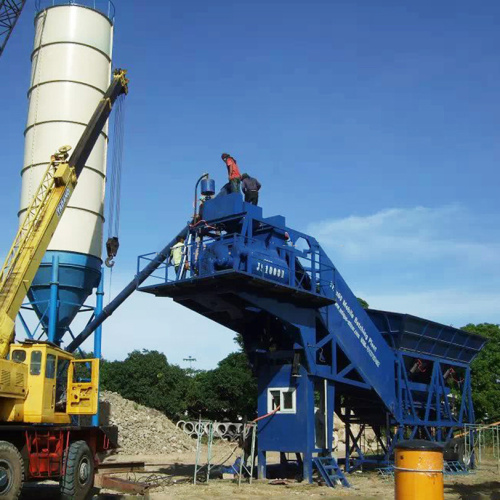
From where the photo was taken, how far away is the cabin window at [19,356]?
13586 millimetres

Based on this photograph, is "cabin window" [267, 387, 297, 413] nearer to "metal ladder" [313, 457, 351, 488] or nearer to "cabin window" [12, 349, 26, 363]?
"metal ladder" [313, 457, 351, 488]

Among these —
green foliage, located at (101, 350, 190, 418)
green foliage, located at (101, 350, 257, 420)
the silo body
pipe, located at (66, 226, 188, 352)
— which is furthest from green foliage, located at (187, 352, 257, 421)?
the silo body

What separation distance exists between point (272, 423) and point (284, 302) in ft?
11.0

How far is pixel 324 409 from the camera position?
59.1 ft

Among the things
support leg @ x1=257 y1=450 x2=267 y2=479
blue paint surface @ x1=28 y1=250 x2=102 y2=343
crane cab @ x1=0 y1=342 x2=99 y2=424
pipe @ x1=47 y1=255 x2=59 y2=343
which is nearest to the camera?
crane cab @ x1=0 y1=342 x2=99 y2=424

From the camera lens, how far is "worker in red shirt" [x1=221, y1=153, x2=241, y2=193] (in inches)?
674

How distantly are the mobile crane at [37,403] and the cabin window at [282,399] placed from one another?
14.2ft

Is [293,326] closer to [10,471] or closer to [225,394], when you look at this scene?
[10,471]

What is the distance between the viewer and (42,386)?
13.6 m

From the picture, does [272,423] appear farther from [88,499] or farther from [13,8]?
[13,8]

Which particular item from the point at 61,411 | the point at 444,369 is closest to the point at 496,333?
the point at 444,369

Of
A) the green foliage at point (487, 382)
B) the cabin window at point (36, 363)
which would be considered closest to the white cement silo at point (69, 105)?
the cabin window at point (36, 363)

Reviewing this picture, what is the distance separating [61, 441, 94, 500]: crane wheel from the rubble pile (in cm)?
1921

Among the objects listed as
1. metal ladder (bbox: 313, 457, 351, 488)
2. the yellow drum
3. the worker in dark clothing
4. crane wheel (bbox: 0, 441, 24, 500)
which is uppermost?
the worker in dark clothing
